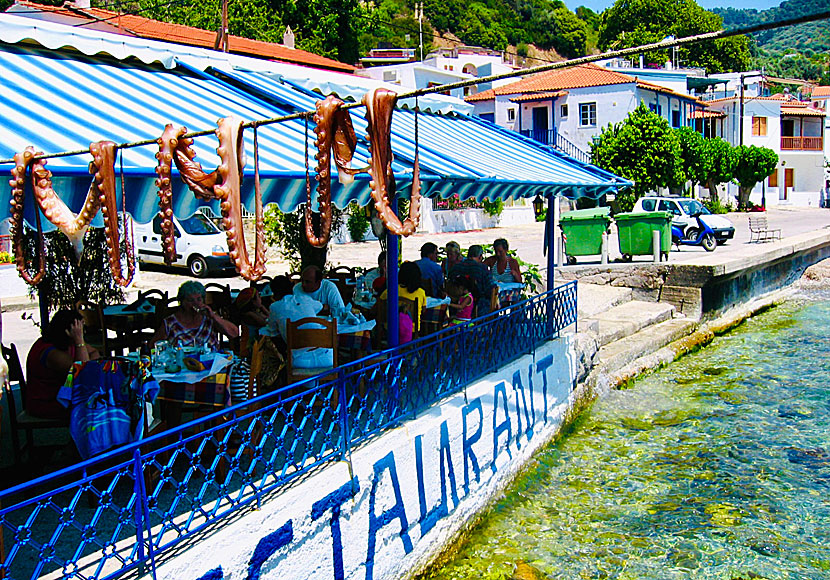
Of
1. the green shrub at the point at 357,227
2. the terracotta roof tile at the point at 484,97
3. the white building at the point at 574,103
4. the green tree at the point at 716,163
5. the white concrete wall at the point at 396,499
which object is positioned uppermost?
the terracotta roof tile at the point at 484,97

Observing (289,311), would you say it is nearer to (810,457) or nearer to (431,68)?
(810,457)

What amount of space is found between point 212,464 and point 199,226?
15844 millimetres

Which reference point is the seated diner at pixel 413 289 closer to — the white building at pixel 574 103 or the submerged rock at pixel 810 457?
the submerged rock at pixel 810 457

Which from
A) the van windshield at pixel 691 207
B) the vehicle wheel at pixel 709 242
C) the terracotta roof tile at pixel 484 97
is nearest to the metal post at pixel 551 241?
the vehicle wheel at pixel 709 242

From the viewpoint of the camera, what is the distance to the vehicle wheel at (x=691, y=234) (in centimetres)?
2369

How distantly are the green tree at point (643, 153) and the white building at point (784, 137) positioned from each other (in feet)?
71.5

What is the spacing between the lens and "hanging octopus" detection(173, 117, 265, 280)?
168 inches

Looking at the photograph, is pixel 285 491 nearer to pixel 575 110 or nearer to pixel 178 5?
pixel 575 110

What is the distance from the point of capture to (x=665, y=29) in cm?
8306

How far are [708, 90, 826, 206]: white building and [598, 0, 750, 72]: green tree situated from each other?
20.4 m

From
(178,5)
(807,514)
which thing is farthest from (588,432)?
(178,5)

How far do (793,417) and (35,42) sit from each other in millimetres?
10300

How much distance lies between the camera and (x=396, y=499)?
6.05 meters

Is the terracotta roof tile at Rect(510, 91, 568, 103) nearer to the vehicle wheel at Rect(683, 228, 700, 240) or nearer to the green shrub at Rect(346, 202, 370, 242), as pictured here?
the green shrub at Rect(346, 202, 370, 242)
